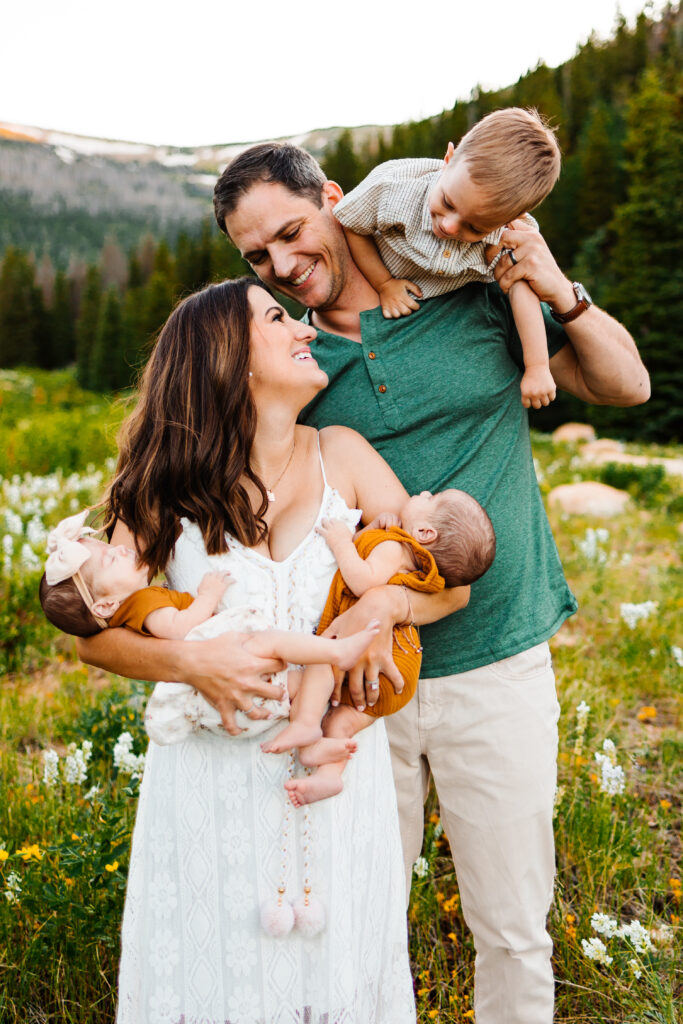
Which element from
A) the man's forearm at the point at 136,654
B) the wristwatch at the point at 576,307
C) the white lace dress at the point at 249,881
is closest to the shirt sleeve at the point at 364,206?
the wristwatch at the point at 576,307

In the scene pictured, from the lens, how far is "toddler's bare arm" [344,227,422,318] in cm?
250

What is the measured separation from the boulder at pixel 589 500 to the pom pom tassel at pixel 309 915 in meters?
8.15

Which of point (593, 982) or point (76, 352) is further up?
point (593, 982)

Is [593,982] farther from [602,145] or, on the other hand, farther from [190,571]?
[602,145]

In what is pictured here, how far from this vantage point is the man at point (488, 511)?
91.4 inches

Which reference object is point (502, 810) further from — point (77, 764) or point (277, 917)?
point (77, 764)

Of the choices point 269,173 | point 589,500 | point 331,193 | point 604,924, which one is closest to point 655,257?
point 589,500

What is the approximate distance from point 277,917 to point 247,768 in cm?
35

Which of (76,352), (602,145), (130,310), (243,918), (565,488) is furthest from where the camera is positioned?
(76,352)

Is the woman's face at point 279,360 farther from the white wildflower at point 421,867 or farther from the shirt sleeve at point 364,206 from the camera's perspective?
the white wildflower at point 421,867

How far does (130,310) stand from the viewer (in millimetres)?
58812

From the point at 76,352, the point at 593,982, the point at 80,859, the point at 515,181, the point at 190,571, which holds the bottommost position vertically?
the point at 76,352

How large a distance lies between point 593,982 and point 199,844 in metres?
1.65

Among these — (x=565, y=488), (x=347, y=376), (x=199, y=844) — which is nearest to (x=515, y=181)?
(x=347, y=376)
